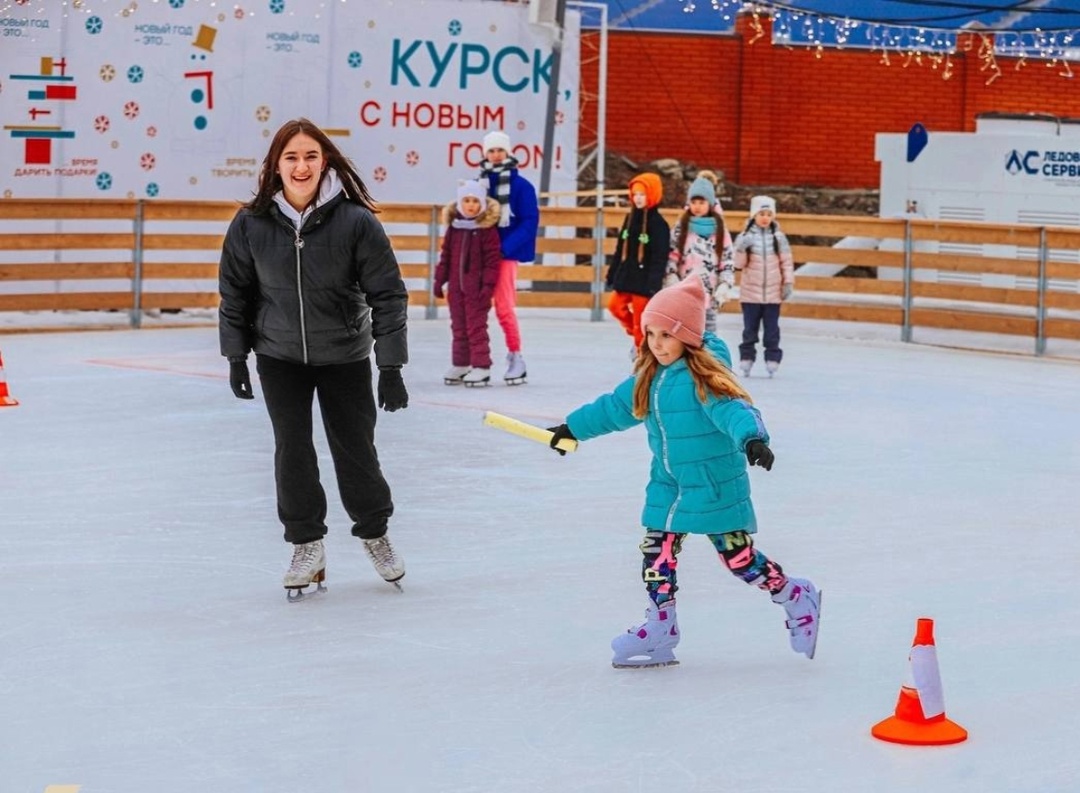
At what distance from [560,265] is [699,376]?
11.9 m

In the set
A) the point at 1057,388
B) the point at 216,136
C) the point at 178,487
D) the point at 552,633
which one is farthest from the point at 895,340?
the point at 552,633

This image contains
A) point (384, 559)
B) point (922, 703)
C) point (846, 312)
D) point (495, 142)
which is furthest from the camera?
point (846, 312)

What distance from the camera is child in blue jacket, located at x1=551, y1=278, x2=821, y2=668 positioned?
4.37 metres

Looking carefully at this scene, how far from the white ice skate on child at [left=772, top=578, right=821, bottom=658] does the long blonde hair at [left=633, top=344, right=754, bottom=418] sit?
0.53 meters

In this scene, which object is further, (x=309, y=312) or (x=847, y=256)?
(x=847, y=256)

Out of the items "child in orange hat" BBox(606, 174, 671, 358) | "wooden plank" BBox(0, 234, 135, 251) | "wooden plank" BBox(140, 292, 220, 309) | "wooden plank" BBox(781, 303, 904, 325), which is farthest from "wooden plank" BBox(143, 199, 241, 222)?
"wooden plank" BBox(781, 303, 904, 325)

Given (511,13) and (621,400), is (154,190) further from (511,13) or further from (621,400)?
(621,400)

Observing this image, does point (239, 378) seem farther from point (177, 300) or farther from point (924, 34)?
point (924, 34)

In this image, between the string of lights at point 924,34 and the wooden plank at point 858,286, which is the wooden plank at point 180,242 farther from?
the string of lights at point 924,34

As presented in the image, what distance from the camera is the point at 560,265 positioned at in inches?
640

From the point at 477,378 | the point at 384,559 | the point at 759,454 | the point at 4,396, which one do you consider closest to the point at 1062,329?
the point at 477,378

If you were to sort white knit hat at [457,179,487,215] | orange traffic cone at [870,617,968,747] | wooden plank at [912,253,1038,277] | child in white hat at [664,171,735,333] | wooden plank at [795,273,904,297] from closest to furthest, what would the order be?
1. orange traffic cone at [870,617,968,747]
2. white knit hat at [457,179,487,215]
3. child in white hat at [664,171,735,333]
4. wooden plank at [912,253,1038,277]
5. wooden plank at [795,273,904,297]

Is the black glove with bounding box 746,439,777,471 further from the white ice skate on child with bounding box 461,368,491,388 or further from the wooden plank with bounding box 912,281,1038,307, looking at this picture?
the wooden plank with bounding box 912,281,1038,307

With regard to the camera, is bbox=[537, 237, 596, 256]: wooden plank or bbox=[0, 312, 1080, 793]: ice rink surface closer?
bbox=[0, 312, 1080, 793]: ice rink surface
